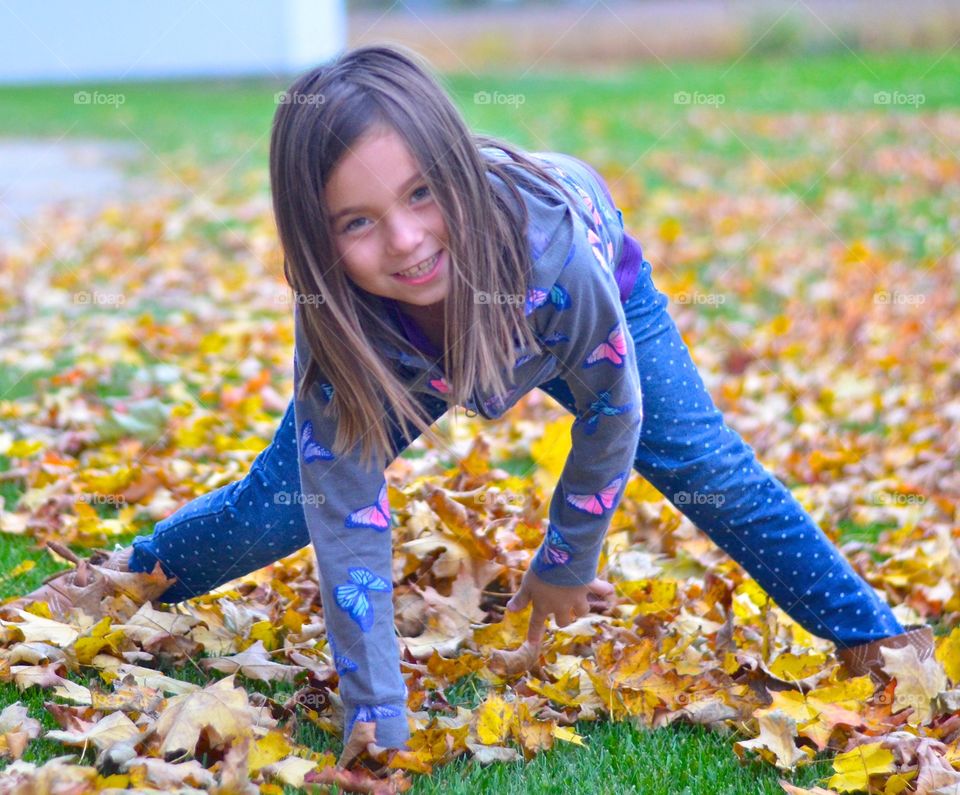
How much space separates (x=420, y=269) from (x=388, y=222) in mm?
97

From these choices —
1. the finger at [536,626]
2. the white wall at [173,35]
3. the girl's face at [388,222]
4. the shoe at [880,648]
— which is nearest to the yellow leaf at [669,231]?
the shoe at [880,648]

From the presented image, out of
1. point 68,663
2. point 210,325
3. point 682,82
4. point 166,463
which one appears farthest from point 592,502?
point 682,82

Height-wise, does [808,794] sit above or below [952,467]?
below

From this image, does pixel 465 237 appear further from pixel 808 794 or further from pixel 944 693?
pixel 944 693

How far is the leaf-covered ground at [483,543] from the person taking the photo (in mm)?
1921

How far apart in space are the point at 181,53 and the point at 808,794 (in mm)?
18859

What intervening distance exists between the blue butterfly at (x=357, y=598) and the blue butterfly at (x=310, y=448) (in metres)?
0.17

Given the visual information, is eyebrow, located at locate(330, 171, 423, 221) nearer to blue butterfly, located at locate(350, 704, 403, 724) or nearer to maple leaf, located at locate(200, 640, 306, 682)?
blue butterfly, located at locate(350, 704, 403, 724)

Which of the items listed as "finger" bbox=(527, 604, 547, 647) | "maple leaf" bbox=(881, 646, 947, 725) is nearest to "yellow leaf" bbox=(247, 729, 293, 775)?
"finger" bbox=(527, 604, 547, 647)

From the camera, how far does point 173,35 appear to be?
61.3 feet

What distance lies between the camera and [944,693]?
6.92 feet

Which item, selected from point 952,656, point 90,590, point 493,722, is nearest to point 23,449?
point 90,590

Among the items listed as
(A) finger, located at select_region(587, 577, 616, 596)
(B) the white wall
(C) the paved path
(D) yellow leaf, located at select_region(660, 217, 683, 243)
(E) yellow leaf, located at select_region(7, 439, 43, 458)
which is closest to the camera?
(A) finger, located at select_region(587, 577, 616, 596)

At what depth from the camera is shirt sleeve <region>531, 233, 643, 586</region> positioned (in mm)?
1856
